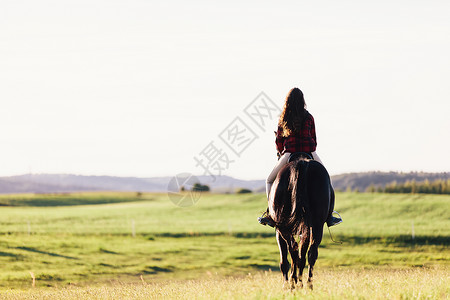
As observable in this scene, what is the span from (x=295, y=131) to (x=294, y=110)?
405 mm

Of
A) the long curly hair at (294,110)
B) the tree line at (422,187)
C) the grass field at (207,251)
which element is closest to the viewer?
the long curly hair at (294,110)

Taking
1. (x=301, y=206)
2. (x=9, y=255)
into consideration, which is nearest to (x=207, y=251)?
(x=9, y=255)

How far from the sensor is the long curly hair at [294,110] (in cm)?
1000

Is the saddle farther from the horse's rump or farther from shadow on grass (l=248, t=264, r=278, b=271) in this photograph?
shadow on grass (l=248, t=264, r=278, b=271)

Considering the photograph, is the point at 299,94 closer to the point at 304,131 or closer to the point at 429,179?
the point at 304,131

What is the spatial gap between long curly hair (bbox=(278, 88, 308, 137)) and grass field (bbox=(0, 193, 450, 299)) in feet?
9.80

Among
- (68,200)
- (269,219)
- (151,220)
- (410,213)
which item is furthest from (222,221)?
(269,219)

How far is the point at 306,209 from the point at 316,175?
2.15ft

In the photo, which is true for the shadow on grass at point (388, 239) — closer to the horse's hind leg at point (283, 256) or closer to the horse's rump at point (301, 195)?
the horse's hind leg at point (283, 256)

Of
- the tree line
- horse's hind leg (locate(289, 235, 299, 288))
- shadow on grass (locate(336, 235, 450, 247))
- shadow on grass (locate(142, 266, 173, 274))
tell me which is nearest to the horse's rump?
horse's hind leg (locate(289, 235, 299, 288))

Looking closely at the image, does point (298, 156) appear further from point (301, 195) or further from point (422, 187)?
point (422, 187)

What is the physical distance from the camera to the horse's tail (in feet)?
30.8

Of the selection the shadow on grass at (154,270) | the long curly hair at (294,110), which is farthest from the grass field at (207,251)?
the long curly hair at (294,110)

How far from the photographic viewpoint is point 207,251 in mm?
31688
